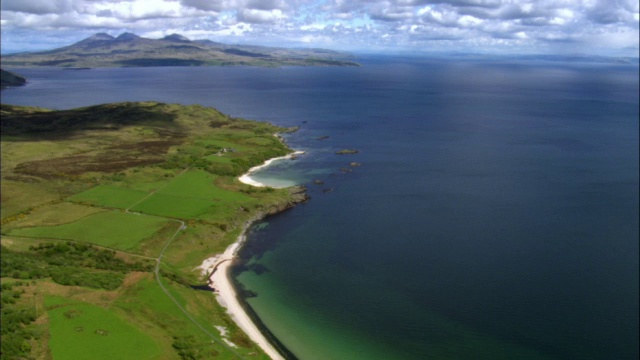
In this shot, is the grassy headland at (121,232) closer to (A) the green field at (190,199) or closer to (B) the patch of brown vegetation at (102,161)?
(A) the green field at (190,199)

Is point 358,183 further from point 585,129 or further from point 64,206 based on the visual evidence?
point 585,129

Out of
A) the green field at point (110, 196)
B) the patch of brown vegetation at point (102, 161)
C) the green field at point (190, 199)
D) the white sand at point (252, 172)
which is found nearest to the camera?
the green field at point (190, 199)

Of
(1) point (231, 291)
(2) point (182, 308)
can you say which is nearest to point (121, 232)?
(1) point (231, 291)

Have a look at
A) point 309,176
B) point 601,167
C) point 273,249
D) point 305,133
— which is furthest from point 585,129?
point 273,249

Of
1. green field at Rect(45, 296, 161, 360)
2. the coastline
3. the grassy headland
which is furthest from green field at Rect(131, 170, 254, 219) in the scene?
green field at Rect(45, 296, 161, 360)

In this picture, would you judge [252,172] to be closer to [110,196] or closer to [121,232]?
[110,196]

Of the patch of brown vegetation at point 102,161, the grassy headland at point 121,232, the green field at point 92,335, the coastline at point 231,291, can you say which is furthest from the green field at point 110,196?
the green field at point 92,335

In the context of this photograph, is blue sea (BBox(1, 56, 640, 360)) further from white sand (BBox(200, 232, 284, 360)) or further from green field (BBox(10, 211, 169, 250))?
green field (BBox(10, 211, 169, 250))
